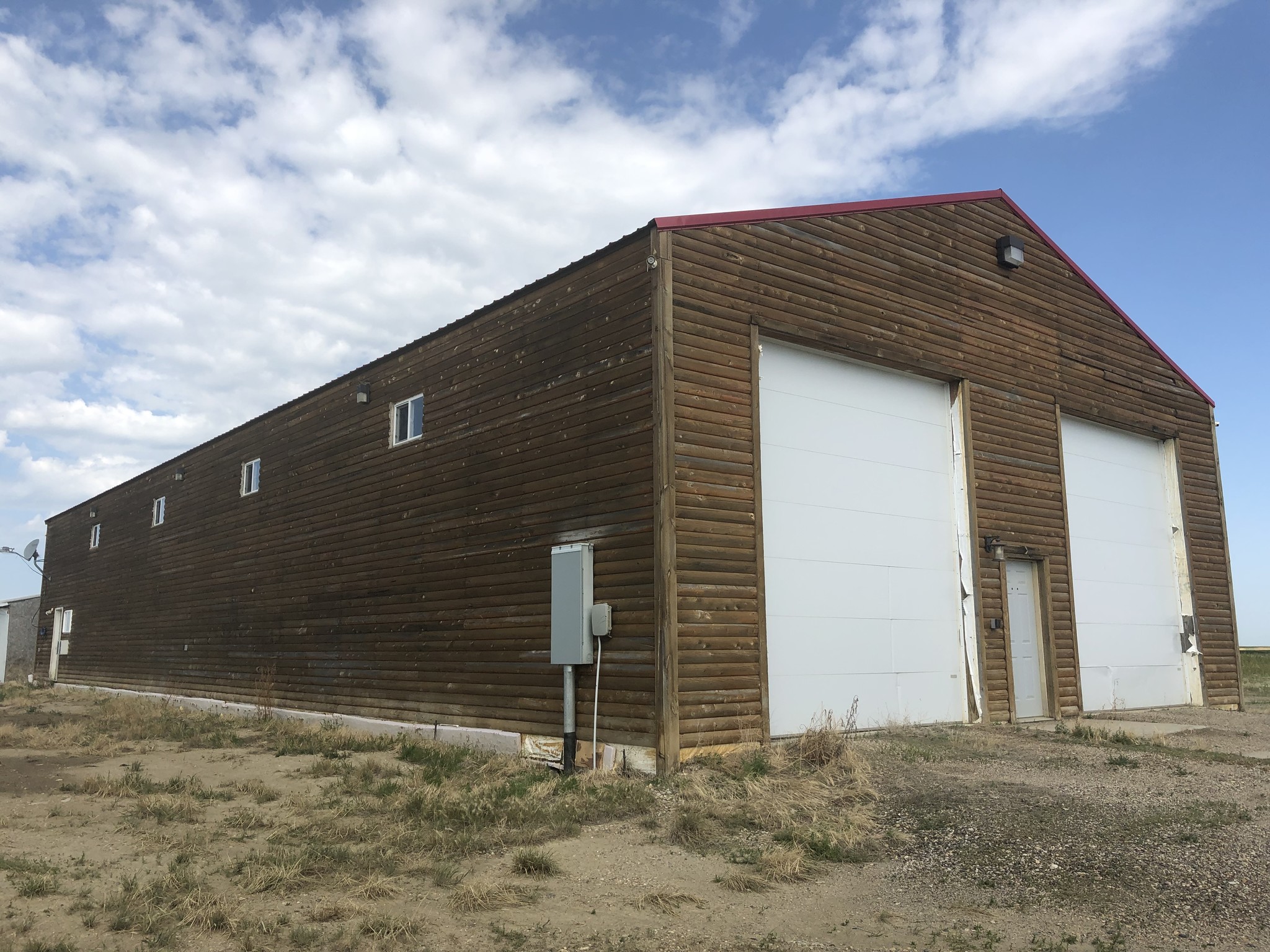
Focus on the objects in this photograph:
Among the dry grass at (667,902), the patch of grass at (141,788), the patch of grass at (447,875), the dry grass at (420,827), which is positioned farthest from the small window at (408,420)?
the dry grass at (667,902)

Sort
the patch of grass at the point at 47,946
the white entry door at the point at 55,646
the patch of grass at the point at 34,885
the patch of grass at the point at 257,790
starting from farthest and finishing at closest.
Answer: the white entry door at the point at 55,646, the patch of grass at the point at 257,790, the patch of grass at the point at 34,885, the patch of grass at the point at 47,946

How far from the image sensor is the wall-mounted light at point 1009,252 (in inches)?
593

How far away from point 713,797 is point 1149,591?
11.5 metres

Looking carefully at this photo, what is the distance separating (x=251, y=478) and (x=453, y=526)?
8545mm

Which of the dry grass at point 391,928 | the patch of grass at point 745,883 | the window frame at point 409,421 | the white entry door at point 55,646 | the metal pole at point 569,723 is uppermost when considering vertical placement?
the window frame at point 409,421

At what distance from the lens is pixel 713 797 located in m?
8.75

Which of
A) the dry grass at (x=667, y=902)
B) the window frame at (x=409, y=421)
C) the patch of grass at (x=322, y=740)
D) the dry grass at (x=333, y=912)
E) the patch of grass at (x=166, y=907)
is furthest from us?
the window frame at (x=409, y=421)

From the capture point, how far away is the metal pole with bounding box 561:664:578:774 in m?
10.7

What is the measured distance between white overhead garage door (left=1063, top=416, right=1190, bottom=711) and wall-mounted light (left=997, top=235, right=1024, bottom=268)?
2.81 meters

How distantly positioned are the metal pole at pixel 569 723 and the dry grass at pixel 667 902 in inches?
176

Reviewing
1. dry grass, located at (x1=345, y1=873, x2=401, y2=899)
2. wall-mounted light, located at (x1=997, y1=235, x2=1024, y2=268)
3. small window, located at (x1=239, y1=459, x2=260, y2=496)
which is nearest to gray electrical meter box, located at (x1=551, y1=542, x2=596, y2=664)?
dry grass, located at (x1=345, y1=873, x2=401, y2=899)

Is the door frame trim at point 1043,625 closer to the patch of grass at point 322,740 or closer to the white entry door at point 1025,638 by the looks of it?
the white entry door at point 1025,638

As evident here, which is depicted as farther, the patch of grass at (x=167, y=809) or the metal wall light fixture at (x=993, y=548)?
the metal wall light fixture at (x=993, y=548)

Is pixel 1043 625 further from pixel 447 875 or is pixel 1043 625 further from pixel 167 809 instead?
pixel 167 809
